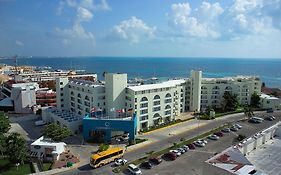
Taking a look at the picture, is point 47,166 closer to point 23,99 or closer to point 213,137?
point 213,137

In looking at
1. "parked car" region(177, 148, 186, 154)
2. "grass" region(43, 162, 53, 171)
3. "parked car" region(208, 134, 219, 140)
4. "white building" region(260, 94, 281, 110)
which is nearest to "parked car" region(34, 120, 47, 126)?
"grass" region(43, 162, 53, 171)

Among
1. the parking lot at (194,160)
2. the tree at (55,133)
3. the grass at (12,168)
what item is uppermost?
the tree at (55,133)

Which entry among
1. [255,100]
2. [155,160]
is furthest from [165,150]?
[255,100]

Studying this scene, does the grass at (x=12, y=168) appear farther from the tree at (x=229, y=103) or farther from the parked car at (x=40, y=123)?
the tree at (x=229, y=103)

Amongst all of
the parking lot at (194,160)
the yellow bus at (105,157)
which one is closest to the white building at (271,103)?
the parking lot at (194,160)

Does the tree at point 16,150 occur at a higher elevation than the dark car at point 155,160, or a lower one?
higher

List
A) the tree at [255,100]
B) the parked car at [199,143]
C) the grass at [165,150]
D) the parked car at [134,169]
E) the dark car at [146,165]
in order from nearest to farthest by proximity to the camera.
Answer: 1. the parked car at [134,169]
2. the dark car at [146,165]
3. the grass at [165,150]
4. the parked car at [199,143]
5. the tree at [255,100]
